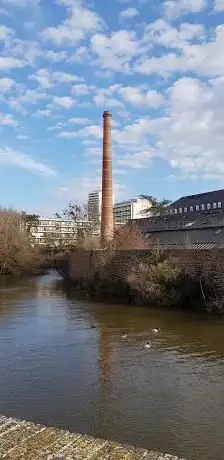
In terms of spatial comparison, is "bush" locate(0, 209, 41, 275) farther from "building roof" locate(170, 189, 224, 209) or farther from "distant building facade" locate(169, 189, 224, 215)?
"building roof" locate(170, 189, 224, 209)

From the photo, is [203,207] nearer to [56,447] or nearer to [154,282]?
[154,282]

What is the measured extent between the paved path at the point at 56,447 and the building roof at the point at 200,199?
5933cm

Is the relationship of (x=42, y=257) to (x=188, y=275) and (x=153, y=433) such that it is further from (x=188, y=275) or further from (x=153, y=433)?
(x=153, y=433)

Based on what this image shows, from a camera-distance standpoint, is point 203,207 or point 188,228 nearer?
point 188,228

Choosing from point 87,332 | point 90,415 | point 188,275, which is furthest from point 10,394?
point 188,275

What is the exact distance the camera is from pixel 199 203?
225 feet

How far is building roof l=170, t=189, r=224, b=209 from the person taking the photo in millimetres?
65312

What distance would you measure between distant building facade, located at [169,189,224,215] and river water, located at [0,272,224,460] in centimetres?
4382

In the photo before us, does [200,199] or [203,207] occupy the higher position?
[200,199]

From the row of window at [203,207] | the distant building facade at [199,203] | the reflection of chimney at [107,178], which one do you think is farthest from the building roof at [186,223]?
the row of window at [203,207]

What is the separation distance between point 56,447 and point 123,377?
6285mm

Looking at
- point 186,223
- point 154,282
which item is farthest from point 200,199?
point 154,282

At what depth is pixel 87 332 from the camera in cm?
1744

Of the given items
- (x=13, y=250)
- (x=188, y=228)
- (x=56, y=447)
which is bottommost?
(x=56, y=447)
